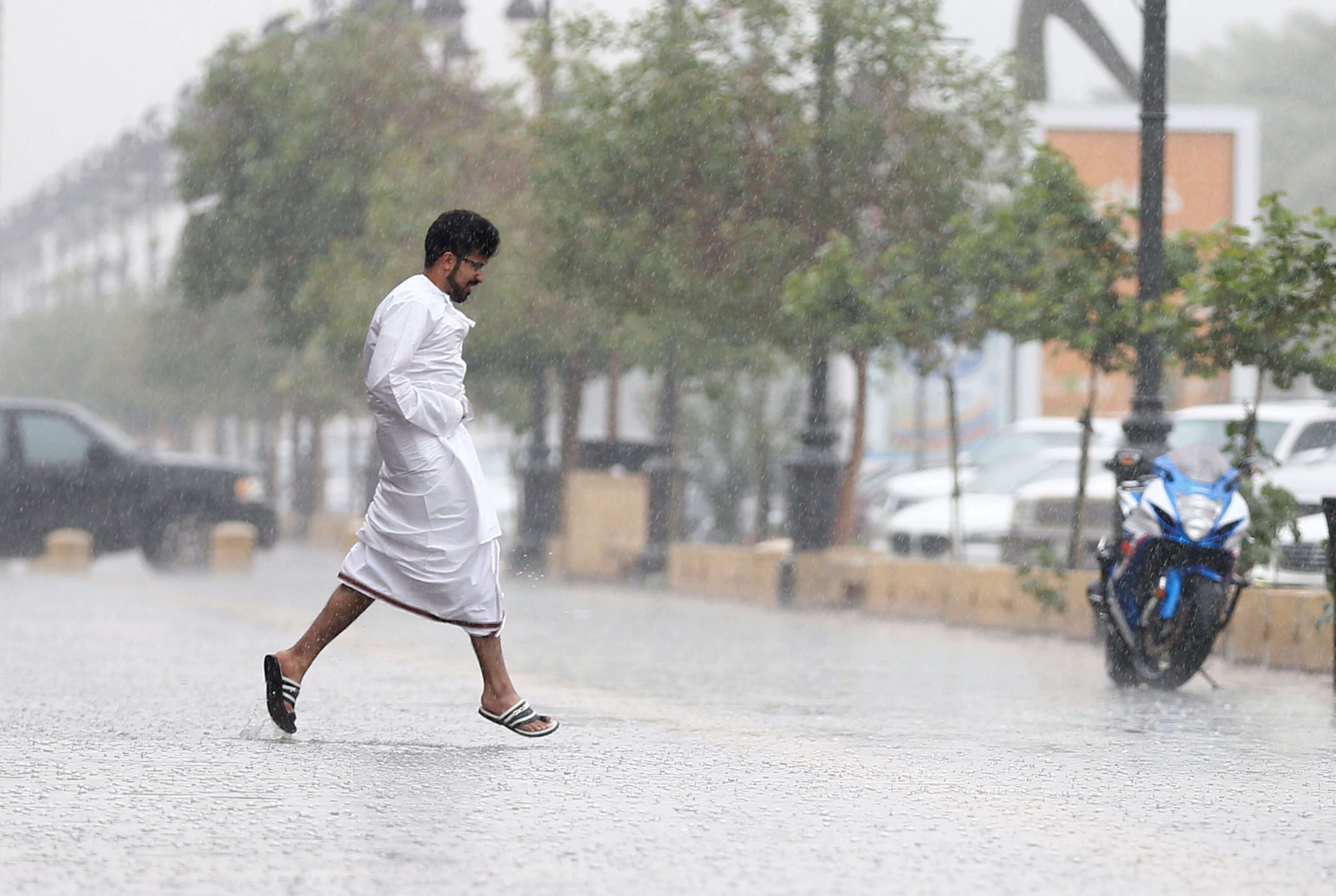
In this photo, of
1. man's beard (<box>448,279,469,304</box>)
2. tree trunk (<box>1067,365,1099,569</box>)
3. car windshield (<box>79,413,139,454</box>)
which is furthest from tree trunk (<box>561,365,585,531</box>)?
man's beard (<box>448,279,469,304</box>)

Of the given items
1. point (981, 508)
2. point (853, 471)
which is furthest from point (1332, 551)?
point (981, 508)

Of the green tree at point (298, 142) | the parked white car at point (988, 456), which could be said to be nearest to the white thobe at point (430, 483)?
the parked white car at point (988, 456)

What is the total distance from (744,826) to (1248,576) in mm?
6801

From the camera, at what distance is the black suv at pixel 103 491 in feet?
71.5

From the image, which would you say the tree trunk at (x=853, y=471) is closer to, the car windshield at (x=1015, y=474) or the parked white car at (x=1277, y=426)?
the car windshield at (x=1015, y=474)

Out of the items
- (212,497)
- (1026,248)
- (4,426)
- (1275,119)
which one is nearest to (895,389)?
(212,497)

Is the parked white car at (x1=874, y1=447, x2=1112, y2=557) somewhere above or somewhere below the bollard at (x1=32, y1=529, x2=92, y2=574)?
above

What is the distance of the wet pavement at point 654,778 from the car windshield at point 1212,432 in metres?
6.40

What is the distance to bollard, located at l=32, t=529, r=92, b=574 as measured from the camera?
74.7 feet

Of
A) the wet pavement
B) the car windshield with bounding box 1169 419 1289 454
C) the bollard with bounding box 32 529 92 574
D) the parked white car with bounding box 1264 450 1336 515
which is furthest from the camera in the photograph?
the bollard with bounding box 32 529 92 574

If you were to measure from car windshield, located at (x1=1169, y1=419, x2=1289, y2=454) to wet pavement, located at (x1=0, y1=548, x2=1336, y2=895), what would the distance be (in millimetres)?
6402

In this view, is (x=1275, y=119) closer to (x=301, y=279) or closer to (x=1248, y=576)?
(x=301, y=279)

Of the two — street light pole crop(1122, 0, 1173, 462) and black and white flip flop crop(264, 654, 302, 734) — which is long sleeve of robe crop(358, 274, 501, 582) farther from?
street light pole crop(1122, 0, 1173, 462)

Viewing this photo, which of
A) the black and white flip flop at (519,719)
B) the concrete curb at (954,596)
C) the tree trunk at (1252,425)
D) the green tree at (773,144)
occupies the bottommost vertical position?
the concrete curb at (954,596)
